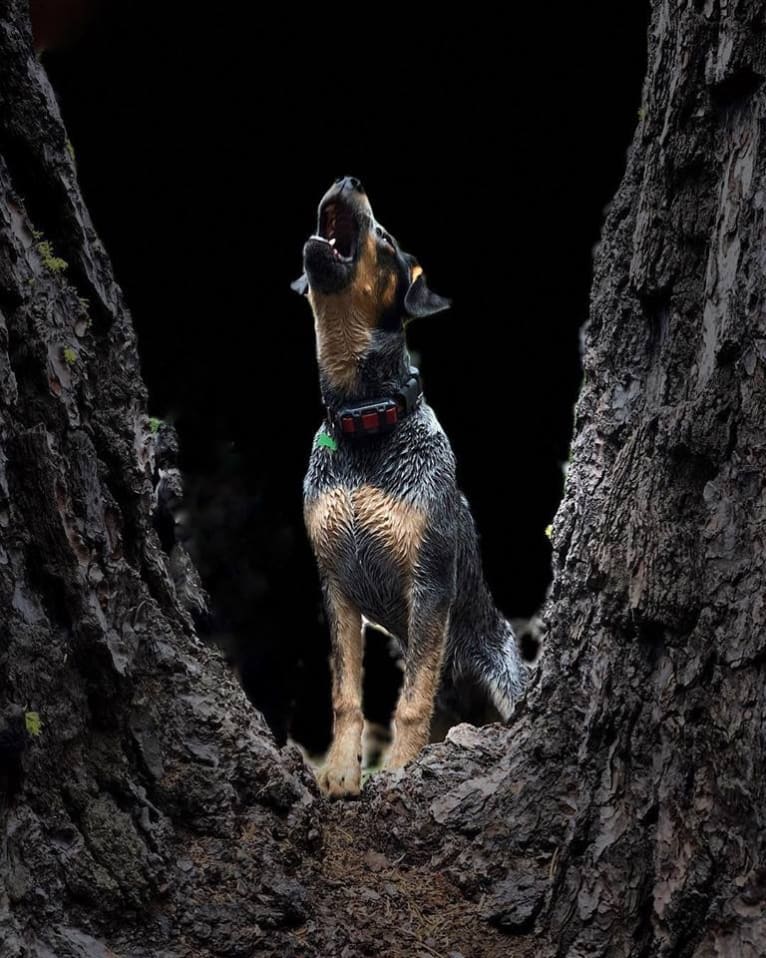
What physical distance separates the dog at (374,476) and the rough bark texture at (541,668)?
126 centimetres

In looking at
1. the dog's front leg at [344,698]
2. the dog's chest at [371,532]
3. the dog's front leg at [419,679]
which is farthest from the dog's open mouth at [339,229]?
the dog's front leg at [419,679]

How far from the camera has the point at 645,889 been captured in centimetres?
289

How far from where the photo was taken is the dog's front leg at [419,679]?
4719 mm

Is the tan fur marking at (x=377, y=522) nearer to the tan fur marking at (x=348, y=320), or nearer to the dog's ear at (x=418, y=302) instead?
the tan fur marking at (x=348, y=320)

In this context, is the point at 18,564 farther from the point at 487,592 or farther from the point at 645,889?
the point at 487,592

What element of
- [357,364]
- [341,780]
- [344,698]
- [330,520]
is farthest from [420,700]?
[357,364]

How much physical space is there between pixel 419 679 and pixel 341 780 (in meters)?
0.69

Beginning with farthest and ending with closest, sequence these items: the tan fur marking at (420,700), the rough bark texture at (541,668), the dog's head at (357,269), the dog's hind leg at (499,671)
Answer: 1. the dog's hind leg at (499,671)
2. the dog's head at (357,269)
3. the tan fur marking at (420,700)
4. the rough bark texture at (541,668)

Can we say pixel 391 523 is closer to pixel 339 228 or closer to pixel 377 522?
pixel 377 522

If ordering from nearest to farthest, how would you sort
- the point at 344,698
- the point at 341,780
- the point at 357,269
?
the point at 341,780, the point at 344,698, the point at 357,269

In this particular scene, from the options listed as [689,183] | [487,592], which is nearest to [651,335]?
[689,183]

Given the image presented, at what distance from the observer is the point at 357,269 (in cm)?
491

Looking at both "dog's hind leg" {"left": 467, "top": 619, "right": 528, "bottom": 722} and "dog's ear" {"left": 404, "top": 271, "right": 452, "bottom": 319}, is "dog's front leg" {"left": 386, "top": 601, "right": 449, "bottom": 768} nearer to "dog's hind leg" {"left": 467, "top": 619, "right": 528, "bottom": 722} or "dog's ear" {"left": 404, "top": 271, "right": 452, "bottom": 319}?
"dog's hind leg" {"left": 467, "top": 619, "right": 528, "bottom": 722}

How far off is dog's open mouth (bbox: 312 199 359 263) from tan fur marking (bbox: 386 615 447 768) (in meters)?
1.71
